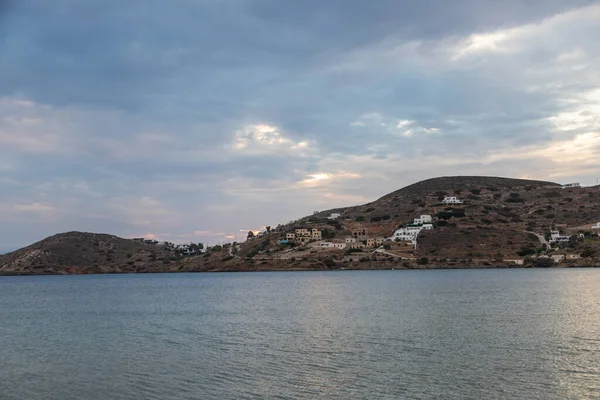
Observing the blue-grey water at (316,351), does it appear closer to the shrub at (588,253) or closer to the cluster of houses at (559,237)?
the shrub at (588,253)

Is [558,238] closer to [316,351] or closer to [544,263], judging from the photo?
[544,263]

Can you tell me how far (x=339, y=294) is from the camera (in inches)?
3659

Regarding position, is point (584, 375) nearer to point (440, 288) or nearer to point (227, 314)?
point (227, 314)

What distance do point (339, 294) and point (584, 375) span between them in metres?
63.2

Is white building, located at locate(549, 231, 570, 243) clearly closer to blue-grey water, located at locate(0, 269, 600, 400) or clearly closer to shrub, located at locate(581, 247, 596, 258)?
shrub, located at locate(581, 247, 596, 258)

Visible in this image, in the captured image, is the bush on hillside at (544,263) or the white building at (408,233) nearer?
the bush on hillside at (544,263)

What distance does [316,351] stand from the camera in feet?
133

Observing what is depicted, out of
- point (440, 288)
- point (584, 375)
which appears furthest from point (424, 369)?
point (440, 288)

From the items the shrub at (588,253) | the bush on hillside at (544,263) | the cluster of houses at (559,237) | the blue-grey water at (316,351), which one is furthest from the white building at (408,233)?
the blue-grey water at (316,351)

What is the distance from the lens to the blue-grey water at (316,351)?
98.6 ft

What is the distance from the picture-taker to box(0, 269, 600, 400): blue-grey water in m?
30.0

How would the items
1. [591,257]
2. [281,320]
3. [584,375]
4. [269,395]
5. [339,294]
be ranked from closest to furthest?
[269,395], [584,375], [281,320], [339,294], [591,257]

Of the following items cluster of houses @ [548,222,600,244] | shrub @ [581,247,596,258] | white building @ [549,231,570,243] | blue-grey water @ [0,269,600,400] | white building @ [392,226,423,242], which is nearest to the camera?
blue-grey water @ [0,269,600,400]

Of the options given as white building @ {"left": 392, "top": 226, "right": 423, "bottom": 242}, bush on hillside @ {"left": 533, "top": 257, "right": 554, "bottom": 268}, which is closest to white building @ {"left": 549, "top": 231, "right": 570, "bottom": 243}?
bush on hillside @ {"left": 533, "top": 257, "right": 554, "bottom": 268}
